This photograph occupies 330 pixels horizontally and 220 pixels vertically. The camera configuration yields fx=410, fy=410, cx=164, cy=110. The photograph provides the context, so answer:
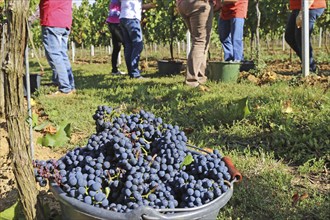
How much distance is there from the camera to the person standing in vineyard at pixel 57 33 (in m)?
5.19

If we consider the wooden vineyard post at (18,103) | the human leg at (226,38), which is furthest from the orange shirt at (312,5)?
the wooden vineyard post at (18,103)

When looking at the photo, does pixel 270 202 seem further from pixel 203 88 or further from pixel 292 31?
pixel 292 31

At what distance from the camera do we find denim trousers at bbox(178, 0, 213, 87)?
16.5 feet

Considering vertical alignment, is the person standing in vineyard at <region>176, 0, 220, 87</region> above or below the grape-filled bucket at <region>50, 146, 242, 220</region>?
above

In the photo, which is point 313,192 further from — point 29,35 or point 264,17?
point 264,17

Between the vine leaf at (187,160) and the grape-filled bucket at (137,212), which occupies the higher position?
the vine leaf at (187,160)

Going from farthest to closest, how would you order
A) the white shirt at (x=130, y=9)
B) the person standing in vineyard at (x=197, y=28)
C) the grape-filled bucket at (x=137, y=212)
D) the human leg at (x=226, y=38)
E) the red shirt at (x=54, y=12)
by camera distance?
the white shirt at (x=130, y=9) → the human leg at (x=226, y=38) → the red shirt at (x=54, y=12) → the person standing in vineyard at (x=197, y=28) → the grape-filled bucket at (x=137, y=212)

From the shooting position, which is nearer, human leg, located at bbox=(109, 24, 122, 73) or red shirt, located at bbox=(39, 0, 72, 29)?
red shirt, located at bbox=(39, 0, 72, 29)

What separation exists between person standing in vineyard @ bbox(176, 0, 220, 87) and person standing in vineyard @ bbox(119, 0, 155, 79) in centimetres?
168

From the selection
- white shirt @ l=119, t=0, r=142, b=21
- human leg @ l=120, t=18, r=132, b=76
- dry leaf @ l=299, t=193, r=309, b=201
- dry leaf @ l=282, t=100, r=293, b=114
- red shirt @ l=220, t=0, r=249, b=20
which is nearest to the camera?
dry leaf @ l=299, t=193, r=309, b=201

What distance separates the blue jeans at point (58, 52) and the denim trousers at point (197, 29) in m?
1.61

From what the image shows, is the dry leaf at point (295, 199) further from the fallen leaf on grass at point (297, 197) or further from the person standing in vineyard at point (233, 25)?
the person standing in vineyard at point (233, 25)

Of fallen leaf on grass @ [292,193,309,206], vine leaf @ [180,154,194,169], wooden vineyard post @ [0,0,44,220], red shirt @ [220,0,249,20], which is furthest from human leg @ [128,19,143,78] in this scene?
wooden vineyard post @ [0,0,44,220]

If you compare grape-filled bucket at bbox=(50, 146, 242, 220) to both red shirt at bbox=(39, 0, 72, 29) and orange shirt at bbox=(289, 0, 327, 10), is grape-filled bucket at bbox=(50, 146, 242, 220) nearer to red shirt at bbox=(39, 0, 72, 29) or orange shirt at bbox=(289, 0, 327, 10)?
red shirt at bbox=(39, 0, 72, 29)
